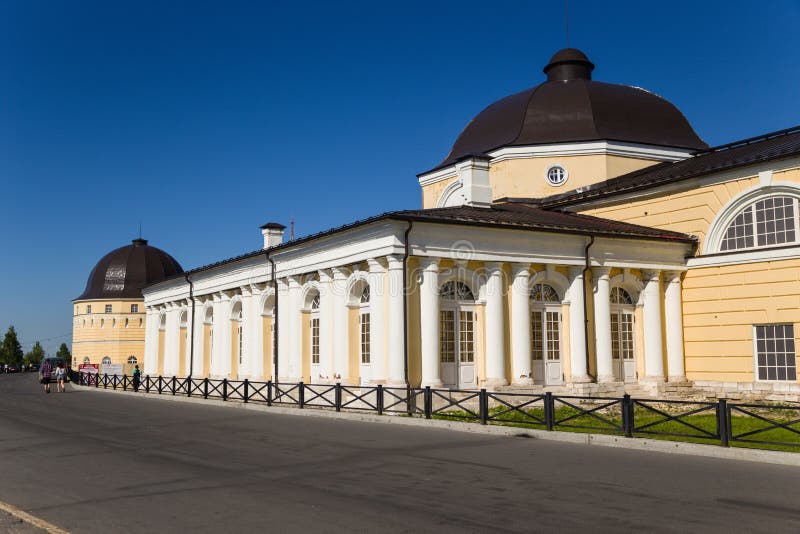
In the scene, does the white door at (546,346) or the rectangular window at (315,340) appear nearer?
the white door at (546,346)

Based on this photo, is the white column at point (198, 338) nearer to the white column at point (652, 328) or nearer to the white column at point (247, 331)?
the white column at point (247, 331)

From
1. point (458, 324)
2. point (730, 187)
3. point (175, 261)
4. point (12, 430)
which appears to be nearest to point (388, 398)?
point (458, 324)

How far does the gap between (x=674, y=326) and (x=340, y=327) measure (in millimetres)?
11414

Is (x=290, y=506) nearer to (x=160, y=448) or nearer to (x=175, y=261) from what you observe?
(x=160, y=448)

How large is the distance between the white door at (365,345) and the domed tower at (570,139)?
339 inches

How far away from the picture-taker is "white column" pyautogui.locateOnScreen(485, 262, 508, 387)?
2180 cm

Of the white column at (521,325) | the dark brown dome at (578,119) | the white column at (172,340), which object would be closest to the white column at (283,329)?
the white column at (521,325)

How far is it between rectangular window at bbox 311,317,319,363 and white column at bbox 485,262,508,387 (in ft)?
21.8

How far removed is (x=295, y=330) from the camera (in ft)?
85.2

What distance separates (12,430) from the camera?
17.4m

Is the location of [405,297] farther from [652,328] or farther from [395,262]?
[652,328]

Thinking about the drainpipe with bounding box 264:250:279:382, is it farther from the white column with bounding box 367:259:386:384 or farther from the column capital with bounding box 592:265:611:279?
the column capital with bounding box 592:265:611:279

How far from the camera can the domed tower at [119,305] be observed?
67750 mm

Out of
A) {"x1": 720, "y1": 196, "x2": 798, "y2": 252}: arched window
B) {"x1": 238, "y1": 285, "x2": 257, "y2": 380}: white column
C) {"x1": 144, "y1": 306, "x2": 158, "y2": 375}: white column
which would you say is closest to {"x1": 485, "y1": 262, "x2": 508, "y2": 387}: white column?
{"x1": 720, "y1": 196, "x2": 798, "y2": 252}: arched window
